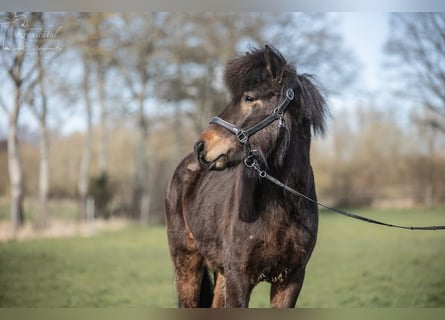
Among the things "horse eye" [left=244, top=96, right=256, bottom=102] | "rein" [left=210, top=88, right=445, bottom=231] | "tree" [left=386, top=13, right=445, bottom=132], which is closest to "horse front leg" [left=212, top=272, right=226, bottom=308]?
"rein" [left=210, top=88, right=445, bottom=231]

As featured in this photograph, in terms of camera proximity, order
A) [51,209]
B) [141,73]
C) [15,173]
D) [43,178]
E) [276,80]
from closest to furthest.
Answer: [276,80]
[15,173]
[51,209]
[43,178]
[141,73]

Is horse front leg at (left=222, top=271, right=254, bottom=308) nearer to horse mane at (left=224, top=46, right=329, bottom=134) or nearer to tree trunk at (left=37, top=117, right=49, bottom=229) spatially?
horse mane at (left=224, top=46, right=329, bottom=134)

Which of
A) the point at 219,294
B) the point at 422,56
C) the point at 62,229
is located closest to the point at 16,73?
the point at 62,229

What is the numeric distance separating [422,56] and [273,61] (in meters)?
4.07

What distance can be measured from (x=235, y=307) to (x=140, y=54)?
19.5ft

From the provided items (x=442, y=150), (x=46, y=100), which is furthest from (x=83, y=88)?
(x=442, y=150)

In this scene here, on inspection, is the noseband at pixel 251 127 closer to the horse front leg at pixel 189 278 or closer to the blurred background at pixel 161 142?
the horse front leg at pixel 189 278

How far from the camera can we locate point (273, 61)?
2713 millimetres

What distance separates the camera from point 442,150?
684cm

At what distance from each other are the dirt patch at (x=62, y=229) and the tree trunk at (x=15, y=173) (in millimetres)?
91

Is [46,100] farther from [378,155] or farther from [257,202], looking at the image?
[378,155]

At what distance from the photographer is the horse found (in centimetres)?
269

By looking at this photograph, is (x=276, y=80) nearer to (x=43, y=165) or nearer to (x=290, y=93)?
(x=290, y=93)

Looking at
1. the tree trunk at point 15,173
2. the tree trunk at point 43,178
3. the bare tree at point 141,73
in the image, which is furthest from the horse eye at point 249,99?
the tree trunk at point 43,178
